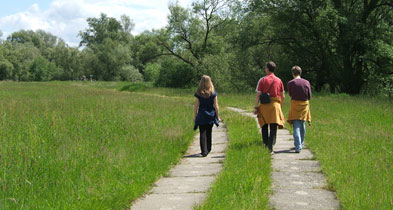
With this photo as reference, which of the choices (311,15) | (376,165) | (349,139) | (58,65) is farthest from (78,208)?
(58,65)

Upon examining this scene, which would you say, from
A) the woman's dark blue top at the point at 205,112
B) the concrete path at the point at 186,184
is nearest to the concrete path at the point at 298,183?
the concrete path at the point at 186,184

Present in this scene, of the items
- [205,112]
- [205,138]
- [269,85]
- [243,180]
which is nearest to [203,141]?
[205,138]

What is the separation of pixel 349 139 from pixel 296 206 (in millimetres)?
Result: 4991

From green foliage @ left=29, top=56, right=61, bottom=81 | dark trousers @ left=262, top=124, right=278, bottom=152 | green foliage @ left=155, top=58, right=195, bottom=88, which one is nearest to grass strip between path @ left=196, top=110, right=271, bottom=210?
dark trousers @ left=262, top=124, right=278, bottom=152

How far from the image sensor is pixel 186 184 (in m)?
5.95

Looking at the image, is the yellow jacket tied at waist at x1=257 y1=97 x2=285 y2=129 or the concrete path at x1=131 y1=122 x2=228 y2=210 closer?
the concrete path at x1=131 y1=122 x2=228 y2=210

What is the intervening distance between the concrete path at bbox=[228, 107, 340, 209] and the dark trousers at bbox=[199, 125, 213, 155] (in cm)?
137

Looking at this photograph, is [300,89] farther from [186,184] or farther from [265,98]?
[186,184]

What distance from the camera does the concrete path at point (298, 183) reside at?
4812mm

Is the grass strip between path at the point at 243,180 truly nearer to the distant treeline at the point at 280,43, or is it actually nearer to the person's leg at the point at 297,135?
the person's leg at the point at 297,135

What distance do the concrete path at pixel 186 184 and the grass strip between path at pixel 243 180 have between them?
0.21m

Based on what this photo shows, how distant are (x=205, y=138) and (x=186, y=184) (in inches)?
95.9

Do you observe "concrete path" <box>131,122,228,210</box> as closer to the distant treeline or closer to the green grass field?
the green grass field

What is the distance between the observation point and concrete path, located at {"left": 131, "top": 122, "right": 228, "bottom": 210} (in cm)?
496
